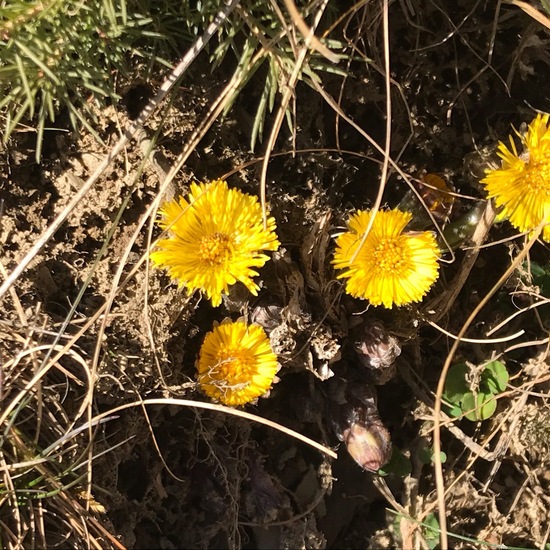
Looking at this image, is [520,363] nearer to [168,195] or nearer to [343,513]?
[343,513]

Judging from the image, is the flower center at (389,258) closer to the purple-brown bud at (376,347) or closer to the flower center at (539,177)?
the purple-brown bud at (376,347)

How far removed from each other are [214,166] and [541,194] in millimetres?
619

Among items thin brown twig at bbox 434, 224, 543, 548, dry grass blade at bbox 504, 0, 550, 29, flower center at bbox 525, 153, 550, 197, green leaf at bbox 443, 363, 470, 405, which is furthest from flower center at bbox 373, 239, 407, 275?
dry grass blade at bbox 504, 0, 550, 29

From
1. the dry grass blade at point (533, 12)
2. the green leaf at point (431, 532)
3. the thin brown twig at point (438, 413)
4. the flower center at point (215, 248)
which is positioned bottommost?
the green leaf at point (431, 532)

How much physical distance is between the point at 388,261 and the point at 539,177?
31 centimetres

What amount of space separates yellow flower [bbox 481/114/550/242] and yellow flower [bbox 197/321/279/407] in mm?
506

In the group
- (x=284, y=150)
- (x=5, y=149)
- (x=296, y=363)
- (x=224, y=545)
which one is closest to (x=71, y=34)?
(x=5, y=149)

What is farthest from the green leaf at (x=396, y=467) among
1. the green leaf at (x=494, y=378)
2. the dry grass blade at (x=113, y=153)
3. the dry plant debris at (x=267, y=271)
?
the dry grass blade at (x=113, y=153)

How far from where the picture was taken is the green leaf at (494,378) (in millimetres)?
1424

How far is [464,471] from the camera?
57.6 inches

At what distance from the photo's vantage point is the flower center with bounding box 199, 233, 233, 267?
113 cm

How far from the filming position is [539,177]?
1.18 metres

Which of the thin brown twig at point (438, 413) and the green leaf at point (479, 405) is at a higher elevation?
the thin brown twig at point (438, 413)

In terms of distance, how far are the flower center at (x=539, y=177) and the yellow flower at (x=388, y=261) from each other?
0.66 ft
